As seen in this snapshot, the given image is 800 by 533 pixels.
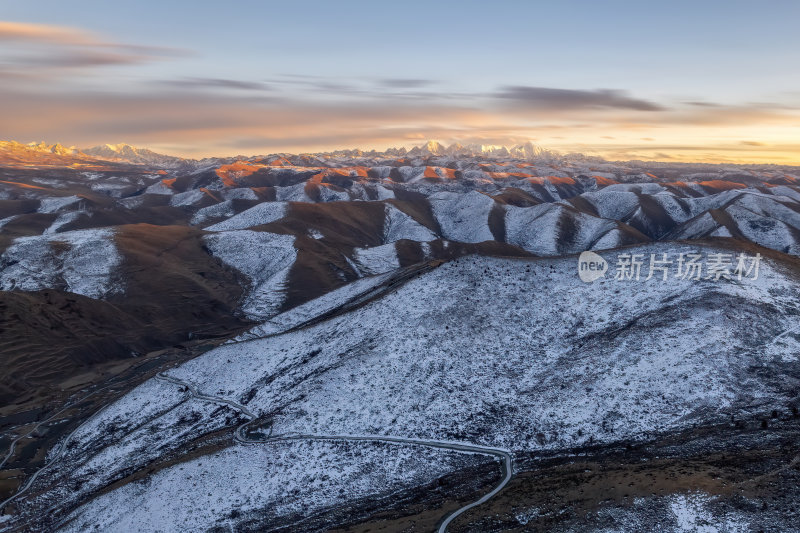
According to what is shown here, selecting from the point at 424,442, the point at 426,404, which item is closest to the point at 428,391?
the point at 426,404

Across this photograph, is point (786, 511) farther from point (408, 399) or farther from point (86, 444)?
point (86, 444)

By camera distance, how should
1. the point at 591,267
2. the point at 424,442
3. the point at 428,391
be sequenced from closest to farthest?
1. the point at 424,442
2. the point at 428,391
3. the point at 591,267

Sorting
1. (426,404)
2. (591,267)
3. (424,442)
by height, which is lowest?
(424,442)

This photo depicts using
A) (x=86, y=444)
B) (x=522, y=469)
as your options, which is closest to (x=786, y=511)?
(x=522, y=469)

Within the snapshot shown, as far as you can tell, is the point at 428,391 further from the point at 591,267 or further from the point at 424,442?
the point at 591,267

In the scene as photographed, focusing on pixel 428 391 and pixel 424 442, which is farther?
pixel 428 391

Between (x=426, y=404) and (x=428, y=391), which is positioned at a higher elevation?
(x=428, y=391)

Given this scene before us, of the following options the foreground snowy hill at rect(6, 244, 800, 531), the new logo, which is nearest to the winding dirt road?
the foreground snowy hill at rect(6, 244, 800, 531)

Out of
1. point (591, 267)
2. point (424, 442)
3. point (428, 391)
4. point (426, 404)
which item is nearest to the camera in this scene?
point (424, 442)
